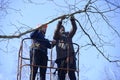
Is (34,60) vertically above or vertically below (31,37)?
below

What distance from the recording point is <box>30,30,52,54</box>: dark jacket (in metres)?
7.18

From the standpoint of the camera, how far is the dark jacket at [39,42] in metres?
7.18

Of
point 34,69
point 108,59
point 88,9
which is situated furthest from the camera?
point 108,59

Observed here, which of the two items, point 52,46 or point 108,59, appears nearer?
point 52,46

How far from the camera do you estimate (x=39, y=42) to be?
7215 mm

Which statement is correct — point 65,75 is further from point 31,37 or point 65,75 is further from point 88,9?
point 88,9

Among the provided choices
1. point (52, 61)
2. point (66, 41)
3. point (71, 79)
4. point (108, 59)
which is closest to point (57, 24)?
point (66, 41)

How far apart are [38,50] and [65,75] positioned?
101cm

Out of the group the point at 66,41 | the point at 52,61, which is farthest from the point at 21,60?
the point at 66,41

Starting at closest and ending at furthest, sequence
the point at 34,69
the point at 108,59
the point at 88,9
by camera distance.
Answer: the point at 34,69, the point at 88,9, the point at 108,59

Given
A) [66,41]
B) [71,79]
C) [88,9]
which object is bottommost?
[71,79]

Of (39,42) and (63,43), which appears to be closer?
(39,42)

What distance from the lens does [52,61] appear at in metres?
7.31

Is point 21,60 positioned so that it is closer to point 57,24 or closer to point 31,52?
point 31,52
